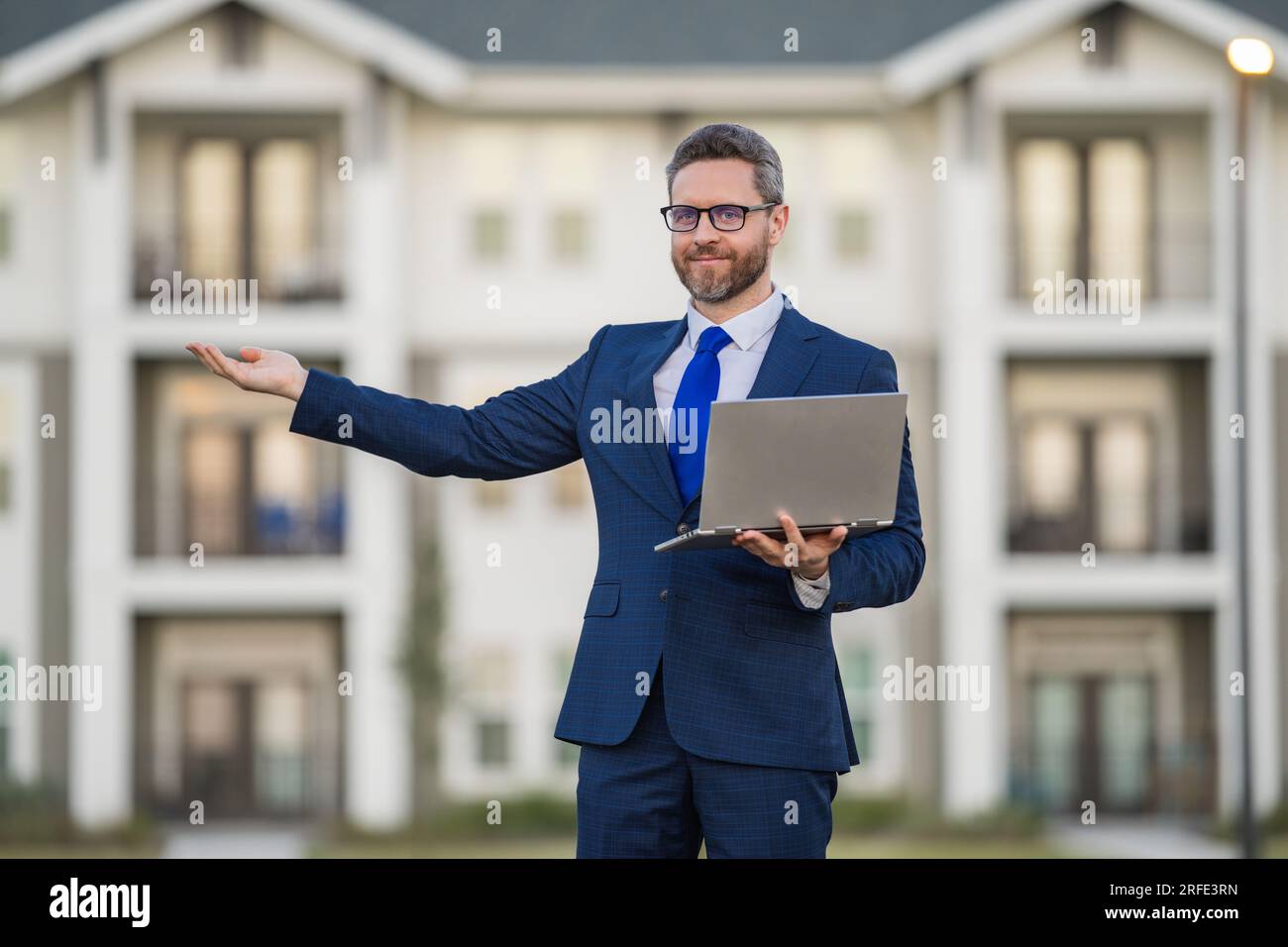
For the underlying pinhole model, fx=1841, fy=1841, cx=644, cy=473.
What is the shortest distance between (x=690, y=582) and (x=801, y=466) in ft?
1.24

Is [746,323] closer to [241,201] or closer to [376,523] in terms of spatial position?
[376,523]

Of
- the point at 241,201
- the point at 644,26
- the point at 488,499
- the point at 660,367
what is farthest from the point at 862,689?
the point at 660,367

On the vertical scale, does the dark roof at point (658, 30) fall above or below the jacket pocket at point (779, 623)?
above

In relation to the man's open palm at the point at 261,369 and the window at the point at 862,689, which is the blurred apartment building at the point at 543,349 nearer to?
the window at the point at 862,689

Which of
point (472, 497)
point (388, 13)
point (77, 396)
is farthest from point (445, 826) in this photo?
point (388, 13)

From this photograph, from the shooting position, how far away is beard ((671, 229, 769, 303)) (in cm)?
317

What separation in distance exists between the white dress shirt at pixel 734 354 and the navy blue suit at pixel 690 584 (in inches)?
1.1

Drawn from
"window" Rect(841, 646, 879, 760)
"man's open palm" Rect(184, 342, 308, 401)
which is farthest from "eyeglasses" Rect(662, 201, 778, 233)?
"window" Rect(841, 646, 879, 760)

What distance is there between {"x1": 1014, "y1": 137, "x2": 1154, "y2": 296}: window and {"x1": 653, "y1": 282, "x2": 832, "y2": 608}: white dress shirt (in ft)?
45.3

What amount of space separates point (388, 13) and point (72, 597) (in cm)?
588

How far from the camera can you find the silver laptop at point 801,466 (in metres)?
2.86

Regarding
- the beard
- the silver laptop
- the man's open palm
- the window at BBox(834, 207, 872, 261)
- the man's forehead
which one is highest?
the window at BBox(834, 207, 872, 261)

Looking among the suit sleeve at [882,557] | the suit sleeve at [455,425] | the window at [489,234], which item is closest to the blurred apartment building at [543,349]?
the window at [489,234]

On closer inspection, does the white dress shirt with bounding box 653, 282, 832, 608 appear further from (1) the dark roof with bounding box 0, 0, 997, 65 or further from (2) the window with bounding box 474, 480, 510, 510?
(2) the window with bounding box 474, 480, 510, 510
